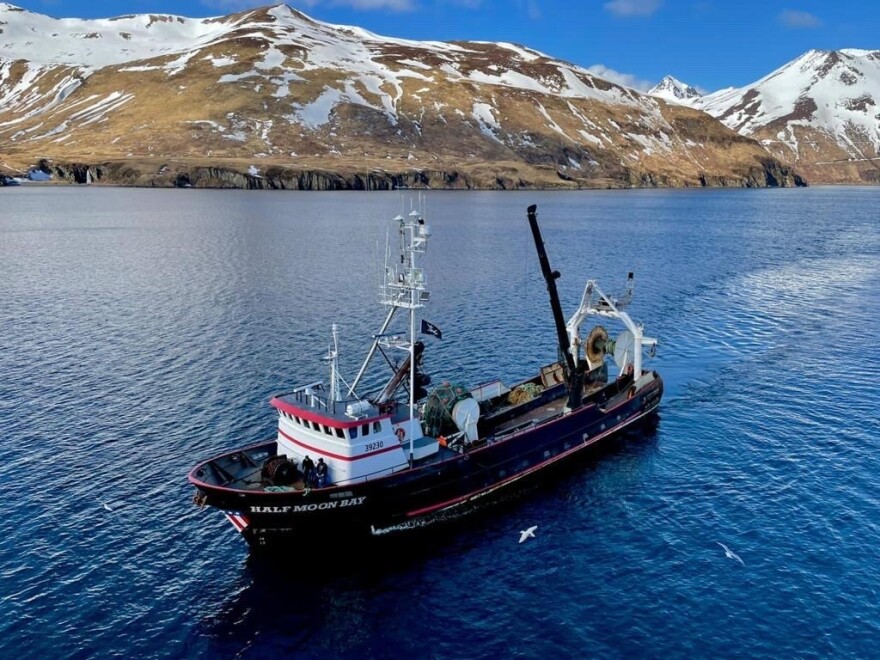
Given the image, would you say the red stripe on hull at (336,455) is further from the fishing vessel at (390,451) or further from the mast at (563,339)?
the mast at (563,339)

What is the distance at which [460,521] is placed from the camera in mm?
44719

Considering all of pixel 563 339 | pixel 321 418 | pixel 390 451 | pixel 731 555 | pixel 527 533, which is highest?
pixel 563 339

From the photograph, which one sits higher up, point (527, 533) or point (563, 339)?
point (563, 339)

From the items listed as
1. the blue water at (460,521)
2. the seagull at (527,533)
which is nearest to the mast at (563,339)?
the blue water at (460,521)

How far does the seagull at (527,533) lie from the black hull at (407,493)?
451 centimetres

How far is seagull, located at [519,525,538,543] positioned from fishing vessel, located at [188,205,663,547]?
4512mm

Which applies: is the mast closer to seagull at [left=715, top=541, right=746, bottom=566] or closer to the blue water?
the blue water

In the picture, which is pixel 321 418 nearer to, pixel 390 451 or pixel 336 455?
pixel 336 455

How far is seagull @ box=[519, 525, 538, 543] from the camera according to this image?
138 feet

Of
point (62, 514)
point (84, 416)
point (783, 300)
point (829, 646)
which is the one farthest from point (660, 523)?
point (783, 300)

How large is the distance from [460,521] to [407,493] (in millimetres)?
4698

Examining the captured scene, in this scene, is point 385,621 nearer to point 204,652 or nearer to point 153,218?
point 204,652

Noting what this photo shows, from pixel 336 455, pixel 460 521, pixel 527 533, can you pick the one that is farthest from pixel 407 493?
pixel 527 533

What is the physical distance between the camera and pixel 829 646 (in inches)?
1286
